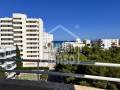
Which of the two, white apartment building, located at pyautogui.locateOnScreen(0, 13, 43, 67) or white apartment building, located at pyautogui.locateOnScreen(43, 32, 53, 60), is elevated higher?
white apartment building, located at pyautogui.locateOnScreen(0, 13, 43, 67)

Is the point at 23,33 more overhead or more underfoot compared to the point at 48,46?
more overhead

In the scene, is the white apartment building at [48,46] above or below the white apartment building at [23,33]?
below

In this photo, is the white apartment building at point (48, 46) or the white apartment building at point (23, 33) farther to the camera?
the white apartment building at point (23, 33)

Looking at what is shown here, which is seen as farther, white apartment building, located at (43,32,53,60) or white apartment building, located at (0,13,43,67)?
white apartment building, located at (0,13,43,67)

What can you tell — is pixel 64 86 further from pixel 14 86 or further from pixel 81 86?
pixel 14 86

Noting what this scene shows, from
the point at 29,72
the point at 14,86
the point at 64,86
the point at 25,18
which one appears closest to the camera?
the point at 64,86

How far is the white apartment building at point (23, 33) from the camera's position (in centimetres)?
7519

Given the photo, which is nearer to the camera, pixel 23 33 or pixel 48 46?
pixel 48 46

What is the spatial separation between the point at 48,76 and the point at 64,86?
569mm

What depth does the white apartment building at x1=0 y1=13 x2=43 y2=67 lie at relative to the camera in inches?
2960

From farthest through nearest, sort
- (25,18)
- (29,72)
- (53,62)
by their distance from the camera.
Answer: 1. (25,18)
2. (53,62)
3. (29,72)

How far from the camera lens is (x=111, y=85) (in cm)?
381

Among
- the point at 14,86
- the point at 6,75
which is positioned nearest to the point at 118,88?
the point at 14,86

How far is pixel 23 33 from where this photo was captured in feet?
247
